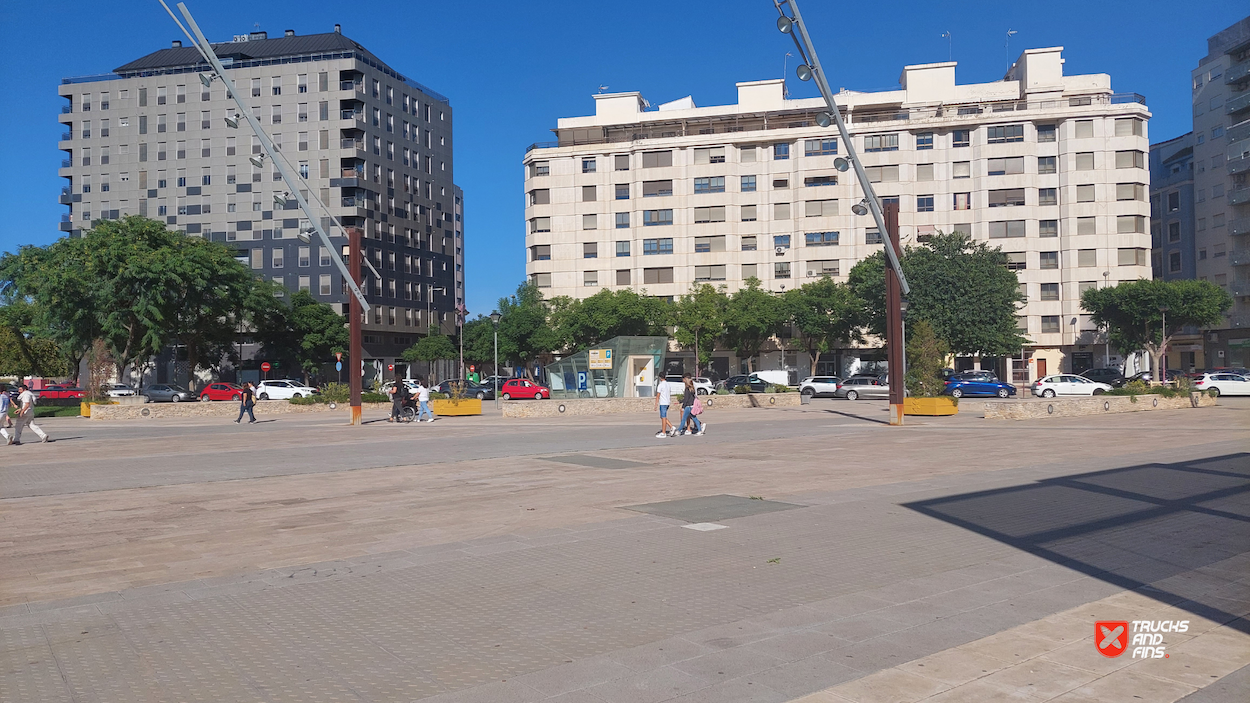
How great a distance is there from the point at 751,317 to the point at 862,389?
17.5 metres

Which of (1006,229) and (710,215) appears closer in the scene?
(1006,229)

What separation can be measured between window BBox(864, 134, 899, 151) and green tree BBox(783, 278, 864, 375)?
12.0 metres

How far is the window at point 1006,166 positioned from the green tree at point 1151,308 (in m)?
11.1

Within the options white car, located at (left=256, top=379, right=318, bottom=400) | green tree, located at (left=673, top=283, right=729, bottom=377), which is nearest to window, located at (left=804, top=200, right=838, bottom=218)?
green tree, located at (left=673, top=283, right=729, bottom=377)

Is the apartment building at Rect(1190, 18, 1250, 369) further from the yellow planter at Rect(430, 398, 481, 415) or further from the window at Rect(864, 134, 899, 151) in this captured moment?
the yellow planter at Rect(430, 398, 481, 415)

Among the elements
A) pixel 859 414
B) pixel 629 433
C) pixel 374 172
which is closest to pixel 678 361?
pixel 374 172

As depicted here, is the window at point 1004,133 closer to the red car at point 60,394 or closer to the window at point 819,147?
the window at point 819,147

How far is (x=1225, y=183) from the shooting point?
252 ft

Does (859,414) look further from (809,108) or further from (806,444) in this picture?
(809,108)

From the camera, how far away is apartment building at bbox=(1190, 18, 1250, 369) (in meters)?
74.0

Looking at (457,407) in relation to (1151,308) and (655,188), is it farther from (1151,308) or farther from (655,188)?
(1151,308)

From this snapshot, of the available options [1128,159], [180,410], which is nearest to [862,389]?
[180,410]

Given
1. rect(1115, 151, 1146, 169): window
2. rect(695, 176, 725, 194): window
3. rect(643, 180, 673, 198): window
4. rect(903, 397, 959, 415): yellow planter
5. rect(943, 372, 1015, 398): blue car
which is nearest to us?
rect(903, 397, 959, 415): yellow planter

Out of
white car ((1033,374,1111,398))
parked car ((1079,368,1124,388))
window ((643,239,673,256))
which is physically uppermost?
window ((643,239,673,256))
